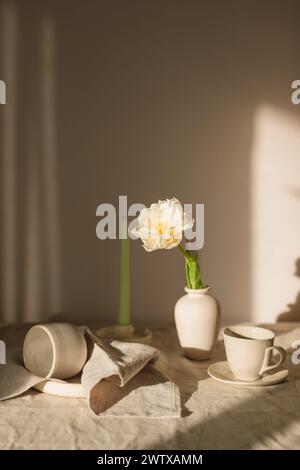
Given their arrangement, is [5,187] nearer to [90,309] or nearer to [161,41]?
[90,309]

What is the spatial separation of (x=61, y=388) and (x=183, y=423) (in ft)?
0.68

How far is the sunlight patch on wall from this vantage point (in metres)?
1.26

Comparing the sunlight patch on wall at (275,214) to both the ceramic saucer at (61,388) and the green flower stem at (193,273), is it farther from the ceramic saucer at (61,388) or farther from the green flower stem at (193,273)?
the ceramic saucer at (61,388)

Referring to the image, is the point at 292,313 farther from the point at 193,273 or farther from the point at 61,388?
the point at 61,388

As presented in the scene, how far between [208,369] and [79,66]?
0.85 metres

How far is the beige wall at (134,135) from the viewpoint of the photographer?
1.26 metres

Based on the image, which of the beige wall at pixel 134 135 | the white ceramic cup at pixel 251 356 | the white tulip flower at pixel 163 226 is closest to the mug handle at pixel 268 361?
the white ceramic cup at pixel 251 356

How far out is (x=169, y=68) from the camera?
1.27 m

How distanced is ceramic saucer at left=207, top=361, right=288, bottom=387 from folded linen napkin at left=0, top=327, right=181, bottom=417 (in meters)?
0.11

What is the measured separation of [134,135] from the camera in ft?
4.19

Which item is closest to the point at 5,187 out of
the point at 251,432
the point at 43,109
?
the point at 43,109

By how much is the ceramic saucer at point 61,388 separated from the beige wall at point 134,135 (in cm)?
53

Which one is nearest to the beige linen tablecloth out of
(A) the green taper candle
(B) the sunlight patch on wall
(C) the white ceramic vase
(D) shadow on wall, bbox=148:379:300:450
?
(D) shadow on wall, bbox=148:379:300:450

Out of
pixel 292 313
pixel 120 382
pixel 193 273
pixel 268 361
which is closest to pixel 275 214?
pixel 292 313
